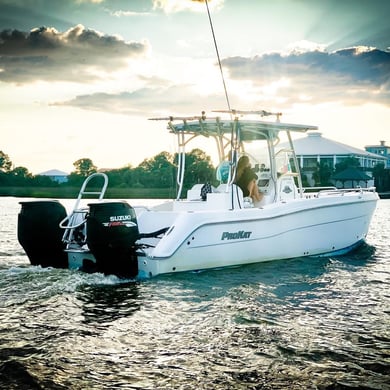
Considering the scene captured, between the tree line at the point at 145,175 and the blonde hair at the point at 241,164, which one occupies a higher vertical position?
the tree line at the point at 145,175

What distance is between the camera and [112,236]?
7738 mm

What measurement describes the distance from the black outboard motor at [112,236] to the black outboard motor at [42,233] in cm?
126

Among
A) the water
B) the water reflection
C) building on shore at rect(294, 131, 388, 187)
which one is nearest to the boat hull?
the water

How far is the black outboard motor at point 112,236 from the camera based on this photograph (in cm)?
772

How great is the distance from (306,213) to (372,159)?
8080 centimetres

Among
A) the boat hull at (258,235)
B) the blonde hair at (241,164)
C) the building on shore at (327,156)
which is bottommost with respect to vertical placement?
the boat hull at (258,235)

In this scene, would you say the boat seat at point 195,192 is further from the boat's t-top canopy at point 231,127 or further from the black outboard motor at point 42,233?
the black outboard motor at point 42,233

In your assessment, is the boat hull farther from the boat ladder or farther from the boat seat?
the boat seat

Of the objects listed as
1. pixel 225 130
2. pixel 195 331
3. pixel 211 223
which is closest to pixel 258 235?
pixel 211 223

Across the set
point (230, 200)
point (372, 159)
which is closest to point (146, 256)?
point (230, 200)

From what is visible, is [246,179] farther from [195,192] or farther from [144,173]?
[144,173]

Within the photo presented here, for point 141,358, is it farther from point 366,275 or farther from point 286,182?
point 286,182

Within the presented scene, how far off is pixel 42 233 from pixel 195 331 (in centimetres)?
412

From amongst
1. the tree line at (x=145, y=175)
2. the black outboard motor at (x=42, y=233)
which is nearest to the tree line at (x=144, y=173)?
the tree line at (x=145, y=175)
